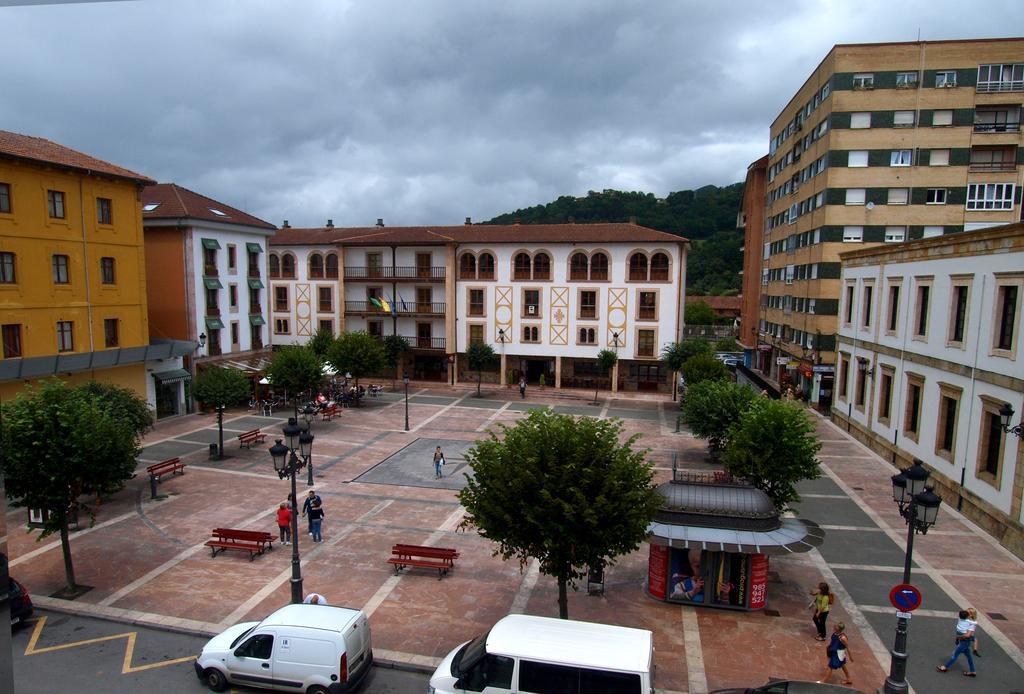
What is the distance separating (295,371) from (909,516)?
27068 mm

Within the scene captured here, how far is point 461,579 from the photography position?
1494cm

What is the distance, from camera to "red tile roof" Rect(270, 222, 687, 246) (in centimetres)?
4028

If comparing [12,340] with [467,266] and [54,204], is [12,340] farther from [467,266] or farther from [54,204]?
[467,266]

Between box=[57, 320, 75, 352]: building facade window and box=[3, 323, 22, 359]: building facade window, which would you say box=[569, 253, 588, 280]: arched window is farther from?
box=[3, 323, 22, 359]: building facade window

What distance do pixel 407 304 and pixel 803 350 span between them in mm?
26864

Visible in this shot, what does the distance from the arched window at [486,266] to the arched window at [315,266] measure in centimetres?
1313

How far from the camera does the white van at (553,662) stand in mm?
8766

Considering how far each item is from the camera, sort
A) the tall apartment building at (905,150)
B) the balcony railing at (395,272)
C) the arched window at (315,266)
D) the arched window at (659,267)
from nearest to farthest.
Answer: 1. the tall apartment building at (905,150)
2. the arched window at (659,267)
3. the balcony railing at (395,272)
4. the arched window at (315,266)

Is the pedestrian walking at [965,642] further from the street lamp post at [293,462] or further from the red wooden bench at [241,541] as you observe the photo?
the red wooden bench at [241,541]

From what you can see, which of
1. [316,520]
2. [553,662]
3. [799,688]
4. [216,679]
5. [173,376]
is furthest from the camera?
[173,376]

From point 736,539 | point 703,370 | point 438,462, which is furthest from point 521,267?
point 736,539

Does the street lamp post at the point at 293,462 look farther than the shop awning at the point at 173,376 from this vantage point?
No

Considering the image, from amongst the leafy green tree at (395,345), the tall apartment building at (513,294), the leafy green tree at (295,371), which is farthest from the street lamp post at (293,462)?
the leafy green tree at (395,345)

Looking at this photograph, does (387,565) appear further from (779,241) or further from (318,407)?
(779,241)
